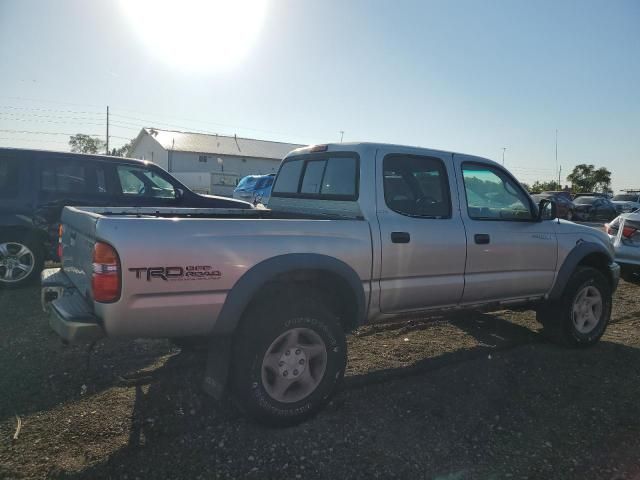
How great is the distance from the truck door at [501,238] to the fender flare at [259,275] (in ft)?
4.95

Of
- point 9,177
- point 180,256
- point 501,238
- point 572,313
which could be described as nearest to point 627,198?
point 572,313

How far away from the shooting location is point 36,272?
21.8 ft

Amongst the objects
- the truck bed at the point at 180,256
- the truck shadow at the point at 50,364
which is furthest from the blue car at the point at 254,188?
the truck bed at the point at 180,256

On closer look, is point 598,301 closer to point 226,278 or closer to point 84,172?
point 226,278

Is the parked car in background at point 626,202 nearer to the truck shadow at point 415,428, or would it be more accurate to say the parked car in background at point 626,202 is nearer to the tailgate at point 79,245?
the truck shadow at point 415,428

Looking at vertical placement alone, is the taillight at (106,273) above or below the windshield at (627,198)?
below

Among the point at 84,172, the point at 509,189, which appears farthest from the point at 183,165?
the point at 509,189

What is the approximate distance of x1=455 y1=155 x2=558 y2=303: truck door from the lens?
14.3 feet

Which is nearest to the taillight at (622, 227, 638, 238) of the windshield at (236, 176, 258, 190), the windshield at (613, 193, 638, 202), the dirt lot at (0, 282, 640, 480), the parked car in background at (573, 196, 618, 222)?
the dirt lot at (0, 282, 640, 480)

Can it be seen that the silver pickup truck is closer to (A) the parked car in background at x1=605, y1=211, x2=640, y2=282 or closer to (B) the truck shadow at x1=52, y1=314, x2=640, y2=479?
(B) the truck shadow at x1=52, y1=314, x2=640, y2=479

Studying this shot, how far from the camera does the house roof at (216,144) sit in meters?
46.8

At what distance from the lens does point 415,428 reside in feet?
11.2

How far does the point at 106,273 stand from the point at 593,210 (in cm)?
2929

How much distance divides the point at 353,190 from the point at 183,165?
44010mm
